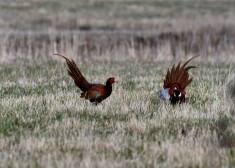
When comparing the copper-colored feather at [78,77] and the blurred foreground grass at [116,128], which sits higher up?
the copper-colored feather at [78,77]

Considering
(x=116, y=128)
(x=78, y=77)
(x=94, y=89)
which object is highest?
(x=78, y=77)

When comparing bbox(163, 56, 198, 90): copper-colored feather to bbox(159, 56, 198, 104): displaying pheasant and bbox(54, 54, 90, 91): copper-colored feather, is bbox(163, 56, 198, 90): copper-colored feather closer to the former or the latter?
bbox(159, 56, 198, 104): displaying pheasant

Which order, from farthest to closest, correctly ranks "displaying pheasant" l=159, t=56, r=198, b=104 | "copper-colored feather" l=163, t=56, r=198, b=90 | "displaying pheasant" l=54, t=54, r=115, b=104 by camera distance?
"copper-colored feather" l=163, t=56, r=198, b=90 < "displaying pheasant" l=159, t=56, r=198, b=104 < "displaying pheasant" l=54, t=54, r=115, b=104

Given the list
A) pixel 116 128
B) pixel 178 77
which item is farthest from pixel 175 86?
pixel 116 128

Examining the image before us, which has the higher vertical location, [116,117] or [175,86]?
[175,86]

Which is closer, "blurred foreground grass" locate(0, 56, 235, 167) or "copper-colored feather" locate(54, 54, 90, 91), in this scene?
"blurred foreground grass" locate(0, 56, 235, 167)

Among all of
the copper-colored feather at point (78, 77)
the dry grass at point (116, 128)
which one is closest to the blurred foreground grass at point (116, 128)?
the dry grass at point (116, 128)

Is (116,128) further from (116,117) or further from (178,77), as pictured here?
(178,77)

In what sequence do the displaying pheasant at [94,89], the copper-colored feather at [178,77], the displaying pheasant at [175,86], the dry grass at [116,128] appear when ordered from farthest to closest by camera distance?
1. the copper-colored feather at [178,77]
2. the displaying pheasant at [175,86]
3. the displaying pheasant at [94,89]
4. the dry grass at [116,128]

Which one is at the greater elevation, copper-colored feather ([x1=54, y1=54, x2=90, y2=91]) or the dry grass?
copper-colored feather ([x1=54, y1=54, x2=90, y2=91])

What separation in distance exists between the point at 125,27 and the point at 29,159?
30.5m

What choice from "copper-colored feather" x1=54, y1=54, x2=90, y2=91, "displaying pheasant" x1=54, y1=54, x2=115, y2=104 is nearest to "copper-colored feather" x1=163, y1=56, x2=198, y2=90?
"displaying pheasant" x1=54, y1=54, x2=115, y2=104

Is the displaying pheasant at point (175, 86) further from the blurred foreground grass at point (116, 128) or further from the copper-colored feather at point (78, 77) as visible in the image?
the copper-colored feather at point (78, 77)

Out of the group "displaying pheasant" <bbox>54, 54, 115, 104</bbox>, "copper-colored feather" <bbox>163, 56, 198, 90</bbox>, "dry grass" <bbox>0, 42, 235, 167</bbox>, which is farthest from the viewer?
"copper-colored feather" <bbox>163, 56, 198, 90</bbox>
